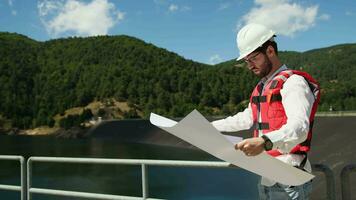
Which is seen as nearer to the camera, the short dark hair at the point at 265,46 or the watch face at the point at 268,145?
the watch face at the point at 268,145

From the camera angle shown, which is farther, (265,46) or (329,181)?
(329,181)

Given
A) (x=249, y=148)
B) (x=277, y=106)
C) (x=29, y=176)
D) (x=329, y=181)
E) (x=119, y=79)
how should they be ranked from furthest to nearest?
(x=119, y=79)
(x=29, y=176)
(x=329, y=181)
(x=277, y=106)
(x=249, y=148)

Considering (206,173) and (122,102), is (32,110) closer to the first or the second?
(122,102)

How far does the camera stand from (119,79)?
156 m

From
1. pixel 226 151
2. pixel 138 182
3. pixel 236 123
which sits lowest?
pixel 138 182

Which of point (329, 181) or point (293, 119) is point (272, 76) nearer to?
point (293, 119)

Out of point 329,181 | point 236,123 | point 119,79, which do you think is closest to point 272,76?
point 236,123

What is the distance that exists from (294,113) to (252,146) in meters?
0.28

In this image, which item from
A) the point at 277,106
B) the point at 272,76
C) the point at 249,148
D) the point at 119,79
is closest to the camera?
the point at 249,148

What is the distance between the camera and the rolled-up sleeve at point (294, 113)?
226cm

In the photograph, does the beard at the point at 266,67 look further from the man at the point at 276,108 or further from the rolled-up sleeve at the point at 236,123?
the rolled-up sleeve at the point at 236,123

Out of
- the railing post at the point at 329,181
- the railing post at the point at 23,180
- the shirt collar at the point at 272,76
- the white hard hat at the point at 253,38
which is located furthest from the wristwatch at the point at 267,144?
the railing post at the point at 23,180

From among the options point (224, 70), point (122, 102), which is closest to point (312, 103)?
point (122, 102)

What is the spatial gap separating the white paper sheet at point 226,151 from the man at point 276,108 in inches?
2.9
